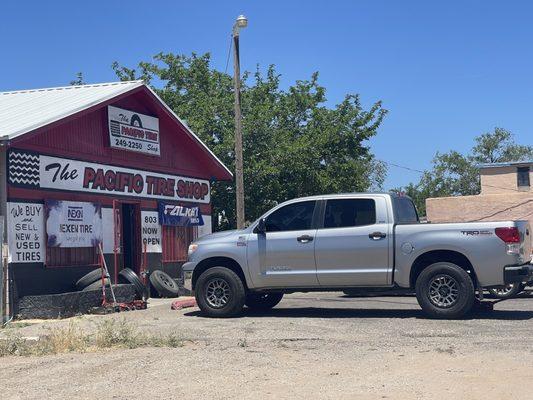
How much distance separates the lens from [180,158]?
20.7 meters

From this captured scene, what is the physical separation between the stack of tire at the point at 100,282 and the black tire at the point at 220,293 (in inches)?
116

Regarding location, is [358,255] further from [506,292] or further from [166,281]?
[166,281]

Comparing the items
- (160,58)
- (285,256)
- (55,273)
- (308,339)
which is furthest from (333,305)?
(160,58)

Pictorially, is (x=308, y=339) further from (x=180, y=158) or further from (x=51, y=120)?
(x=180, y=158)

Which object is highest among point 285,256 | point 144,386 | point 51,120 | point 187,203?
point 51,120

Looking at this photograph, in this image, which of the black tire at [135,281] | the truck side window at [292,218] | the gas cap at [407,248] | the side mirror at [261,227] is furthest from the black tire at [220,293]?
the black tire at [135,281]

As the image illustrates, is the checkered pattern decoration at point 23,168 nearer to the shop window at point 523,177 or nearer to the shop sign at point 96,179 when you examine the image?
the shop sign at point 96,179

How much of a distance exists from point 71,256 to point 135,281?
61.4 inches

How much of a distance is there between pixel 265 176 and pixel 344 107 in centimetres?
577

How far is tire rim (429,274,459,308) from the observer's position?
1165 centimetres

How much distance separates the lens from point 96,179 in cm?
1695

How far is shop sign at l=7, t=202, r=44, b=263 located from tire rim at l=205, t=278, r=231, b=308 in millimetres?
3908

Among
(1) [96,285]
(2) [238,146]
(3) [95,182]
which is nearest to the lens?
(1) [96,285]

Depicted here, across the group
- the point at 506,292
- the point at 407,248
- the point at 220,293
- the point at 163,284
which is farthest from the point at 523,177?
the point at 220,293
